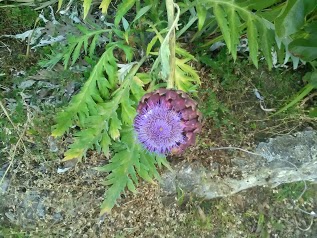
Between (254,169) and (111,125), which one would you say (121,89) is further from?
(254,169)

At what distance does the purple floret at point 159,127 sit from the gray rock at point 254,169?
0.40 metres

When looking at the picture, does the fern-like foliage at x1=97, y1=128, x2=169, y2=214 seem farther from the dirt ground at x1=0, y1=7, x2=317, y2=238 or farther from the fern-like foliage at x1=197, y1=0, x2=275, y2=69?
the fern-like foliage at x1=197, y1=0, x2=275, y2=69

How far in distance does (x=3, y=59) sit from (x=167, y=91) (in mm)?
714

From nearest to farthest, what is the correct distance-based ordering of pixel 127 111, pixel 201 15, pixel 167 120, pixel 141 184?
pixel 167 120, pixel 201 15, pixel 127 111, pixel 141 184

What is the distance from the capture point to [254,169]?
1.57 m

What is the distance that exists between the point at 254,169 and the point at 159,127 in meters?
0.54

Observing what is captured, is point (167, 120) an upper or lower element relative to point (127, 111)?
upper

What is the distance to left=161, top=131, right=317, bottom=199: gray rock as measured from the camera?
1.56 m

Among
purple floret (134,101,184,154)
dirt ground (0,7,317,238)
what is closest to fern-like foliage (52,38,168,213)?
dirt ground (0,7,317,238)

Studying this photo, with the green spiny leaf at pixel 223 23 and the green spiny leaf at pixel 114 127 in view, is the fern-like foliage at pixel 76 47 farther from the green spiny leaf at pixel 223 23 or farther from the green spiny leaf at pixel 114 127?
the green spiny leaf at pixel 223 23

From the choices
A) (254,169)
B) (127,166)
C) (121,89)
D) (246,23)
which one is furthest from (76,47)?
(254,169)

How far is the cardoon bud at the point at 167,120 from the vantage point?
1.10 meters

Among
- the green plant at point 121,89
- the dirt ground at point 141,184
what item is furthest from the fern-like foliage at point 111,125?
the dirt ground at point 141,184

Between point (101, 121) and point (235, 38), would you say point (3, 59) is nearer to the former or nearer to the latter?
point (101, 121)
